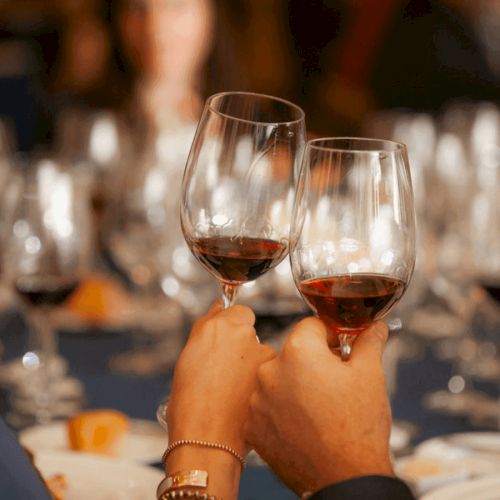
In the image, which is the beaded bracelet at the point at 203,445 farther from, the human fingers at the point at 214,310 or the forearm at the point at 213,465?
the human fingers at the point at 214,310

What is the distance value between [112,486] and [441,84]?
372 centimetres

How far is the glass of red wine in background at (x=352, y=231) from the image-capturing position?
0.85 metres

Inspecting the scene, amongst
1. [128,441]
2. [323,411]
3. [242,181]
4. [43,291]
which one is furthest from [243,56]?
[323,411]

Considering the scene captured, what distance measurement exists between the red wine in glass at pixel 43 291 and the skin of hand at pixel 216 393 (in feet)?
1.99

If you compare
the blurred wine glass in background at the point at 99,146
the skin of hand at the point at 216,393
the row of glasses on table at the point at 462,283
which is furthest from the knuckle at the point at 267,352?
the blurred wine glass in background at the point at 99,146

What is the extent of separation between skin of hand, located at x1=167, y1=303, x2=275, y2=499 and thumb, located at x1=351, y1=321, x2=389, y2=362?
3.4 inches

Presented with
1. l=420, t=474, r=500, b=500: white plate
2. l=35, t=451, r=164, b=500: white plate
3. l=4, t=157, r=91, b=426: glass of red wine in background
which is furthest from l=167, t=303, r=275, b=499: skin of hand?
l=4, t=157, r=91, b=426: glass of red wine in background

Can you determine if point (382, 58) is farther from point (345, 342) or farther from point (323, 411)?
point (323, 411)

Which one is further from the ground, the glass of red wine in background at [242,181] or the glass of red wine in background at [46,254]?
the glass of red wine in background at [242,181]

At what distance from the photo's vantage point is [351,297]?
876mm

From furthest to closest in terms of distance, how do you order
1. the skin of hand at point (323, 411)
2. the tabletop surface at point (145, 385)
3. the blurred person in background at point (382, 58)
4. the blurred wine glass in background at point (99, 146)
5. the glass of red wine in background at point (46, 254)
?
the blurred person in background at point (382, 58), the blurred wine glass in background at point (99, 146), the glass of red wine in background at point (46, 254), the tabletop surface at point (145, 385), the skin of hand at point (323, 411)

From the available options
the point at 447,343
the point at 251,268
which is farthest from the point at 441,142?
the point at 251,268

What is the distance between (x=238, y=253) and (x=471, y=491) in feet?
1.06

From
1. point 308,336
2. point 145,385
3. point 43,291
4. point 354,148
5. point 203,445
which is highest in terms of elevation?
point 354,148
